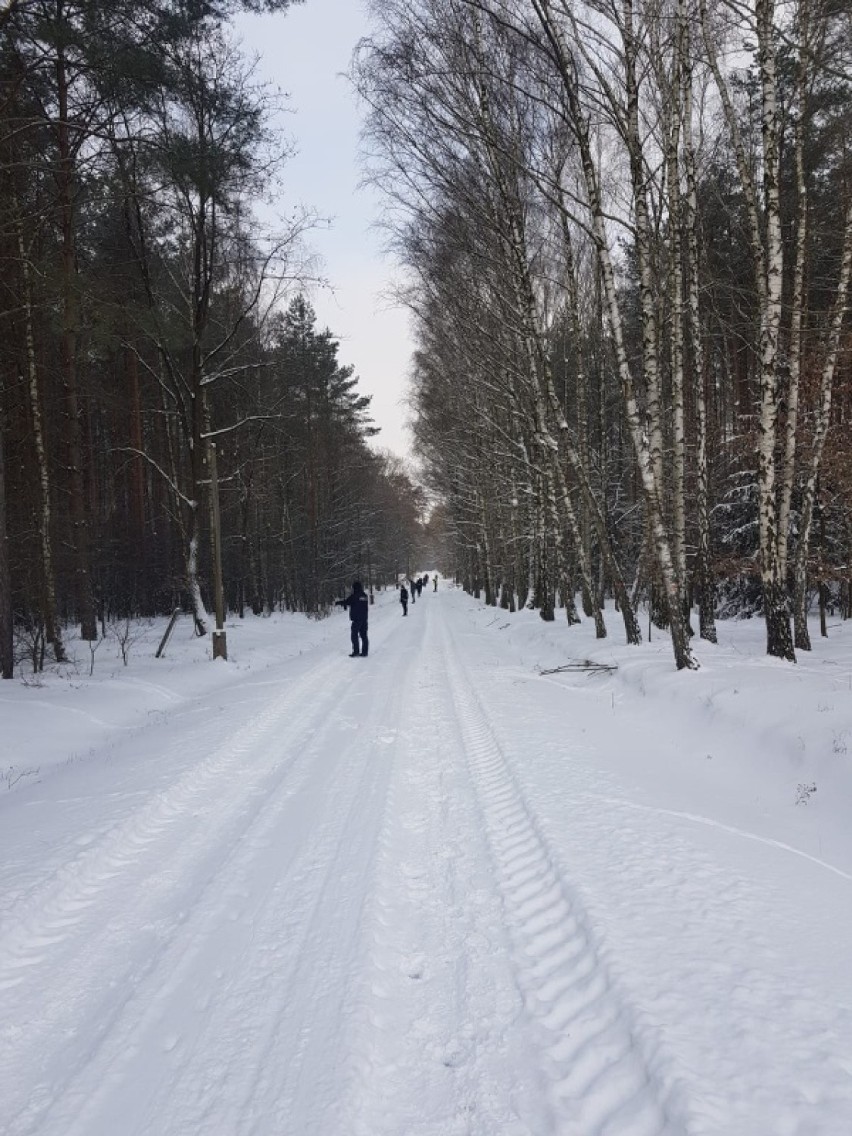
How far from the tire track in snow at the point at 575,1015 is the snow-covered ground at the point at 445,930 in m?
0.01

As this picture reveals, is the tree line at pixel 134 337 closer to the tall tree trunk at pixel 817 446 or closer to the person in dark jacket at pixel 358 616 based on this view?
the person in dark jacket at pixel 358 616

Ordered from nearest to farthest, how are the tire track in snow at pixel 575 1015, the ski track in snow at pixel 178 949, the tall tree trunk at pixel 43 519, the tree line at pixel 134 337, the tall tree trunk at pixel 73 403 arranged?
1. the tire track in snow at pixel 575 1015
2. the ski track in snow at pixel 178 949
3. the tree line at pixel 134 337
4. the tall tree trunk at pixel 73 403
5. the tall tree trunk at pixel 43 519

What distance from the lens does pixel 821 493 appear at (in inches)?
541

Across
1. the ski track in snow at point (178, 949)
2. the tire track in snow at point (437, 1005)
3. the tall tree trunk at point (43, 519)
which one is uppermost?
the tall tree trunk at point (43, 519)

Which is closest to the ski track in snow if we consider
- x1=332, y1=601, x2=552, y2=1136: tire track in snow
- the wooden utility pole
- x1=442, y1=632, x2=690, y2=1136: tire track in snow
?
x1=332, y1=601, x2=552, y2=1136: tire track in snow

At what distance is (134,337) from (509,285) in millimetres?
9373

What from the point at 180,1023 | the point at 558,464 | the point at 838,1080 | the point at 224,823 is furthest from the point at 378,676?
the point at 838,1080

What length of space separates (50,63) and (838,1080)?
36.6ft

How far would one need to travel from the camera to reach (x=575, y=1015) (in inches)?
97.3

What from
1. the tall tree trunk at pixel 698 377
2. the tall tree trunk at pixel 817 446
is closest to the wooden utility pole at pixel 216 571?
the tall tree trunk at pixel 698 377

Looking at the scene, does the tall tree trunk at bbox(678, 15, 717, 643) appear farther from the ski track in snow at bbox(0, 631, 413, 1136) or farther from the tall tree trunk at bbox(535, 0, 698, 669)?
the ski track in snow at bbox(0, 631, 413, 1136)

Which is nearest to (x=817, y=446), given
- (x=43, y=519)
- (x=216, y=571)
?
(x=216, y=571)

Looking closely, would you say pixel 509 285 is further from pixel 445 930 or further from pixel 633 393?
pixel 445 930

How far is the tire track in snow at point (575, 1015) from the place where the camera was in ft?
6.59
